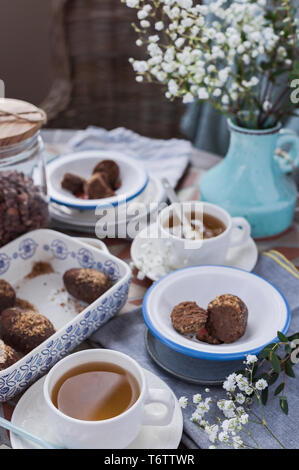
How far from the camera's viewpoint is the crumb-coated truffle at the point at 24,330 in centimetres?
85

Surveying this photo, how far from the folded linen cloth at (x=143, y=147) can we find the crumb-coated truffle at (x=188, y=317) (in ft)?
1.89

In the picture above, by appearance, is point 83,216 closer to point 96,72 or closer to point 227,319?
point 227,319

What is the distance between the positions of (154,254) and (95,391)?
1.33ft

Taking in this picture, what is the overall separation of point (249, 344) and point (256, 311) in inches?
3.9

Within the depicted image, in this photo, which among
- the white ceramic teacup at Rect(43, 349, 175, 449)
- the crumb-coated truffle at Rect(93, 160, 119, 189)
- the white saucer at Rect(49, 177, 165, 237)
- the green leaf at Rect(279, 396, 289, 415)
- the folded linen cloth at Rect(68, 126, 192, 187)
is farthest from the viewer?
the folded linen cloth at Rect(68, 126, 192, 187)

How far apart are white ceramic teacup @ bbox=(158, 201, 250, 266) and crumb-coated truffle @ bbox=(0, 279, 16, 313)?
0.95ft

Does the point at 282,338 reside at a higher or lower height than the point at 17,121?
lower

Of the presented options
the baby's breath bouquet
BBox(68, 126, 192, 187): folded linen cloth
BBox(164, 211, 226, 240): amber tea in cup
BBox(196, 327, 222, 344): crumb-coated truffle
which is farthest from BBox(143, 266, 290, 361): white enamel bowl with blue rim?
BBox(68, 126, 192, 187): folded linen cloth

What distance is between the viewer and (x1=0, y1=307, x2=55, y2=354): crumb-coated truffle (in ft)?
2.80

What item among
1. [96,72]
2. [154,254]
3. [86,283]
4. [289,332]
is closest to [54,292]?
[86,283]

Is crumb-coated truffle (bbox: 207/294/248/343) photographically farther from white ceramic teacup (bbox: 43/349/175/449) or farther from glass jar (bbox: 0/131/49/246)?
glass jar (bbox: 0/131/49/246)

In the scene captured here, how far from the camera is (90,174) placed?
4.44 ft

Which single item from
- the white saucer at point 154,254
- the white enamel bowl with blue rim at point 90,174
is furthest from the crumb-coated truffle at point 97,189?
the white saucer at point 154,254
